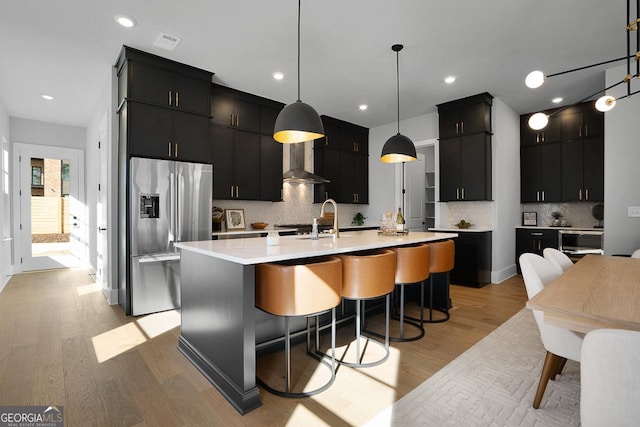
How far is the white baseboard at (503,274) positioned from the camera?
501 cm

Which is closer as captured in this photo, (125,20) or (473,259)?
(125,20)

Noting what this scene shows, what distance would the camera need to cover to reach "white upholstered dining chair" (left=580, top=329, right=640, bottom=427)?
31.7 inches

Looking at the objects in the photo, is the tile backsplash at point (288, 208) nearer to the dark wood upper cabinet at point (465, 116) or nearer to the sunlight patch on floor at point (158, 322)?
the sunlight patch on floor at point (158, 322)

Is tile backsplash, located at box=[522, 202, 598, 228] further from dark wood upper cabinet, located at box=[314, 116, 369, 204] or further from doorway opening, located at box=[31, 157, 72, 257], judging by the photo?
doorway opening, located at box=[31, 157, 72, 257]

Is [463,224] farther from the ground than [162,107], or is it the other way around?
[162,107]

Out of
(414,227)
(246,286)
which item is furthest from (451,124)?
(246,286)

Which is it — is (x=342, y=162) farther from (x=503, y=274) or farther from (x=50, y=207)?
(x=50, y=207)

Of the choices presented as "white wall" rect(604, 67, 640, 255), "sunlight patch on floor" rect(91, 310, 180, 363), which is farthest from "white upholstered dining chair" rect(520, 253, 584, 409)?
"white wall" rect(604, 67, 640, 255)

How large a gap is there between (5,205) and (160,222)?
12.1ft

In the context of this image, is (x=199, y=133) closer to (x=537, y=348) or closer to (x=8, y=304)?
(x=8, y=304)

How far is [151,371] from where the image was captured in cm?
225

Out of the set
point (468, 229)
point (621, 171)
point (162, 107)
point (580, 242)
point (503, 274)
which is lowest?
point (503, 274)

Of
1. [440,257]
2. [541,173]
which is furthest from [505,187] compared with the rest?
[440,257]

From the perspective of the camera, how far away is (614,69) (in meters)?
4.03
